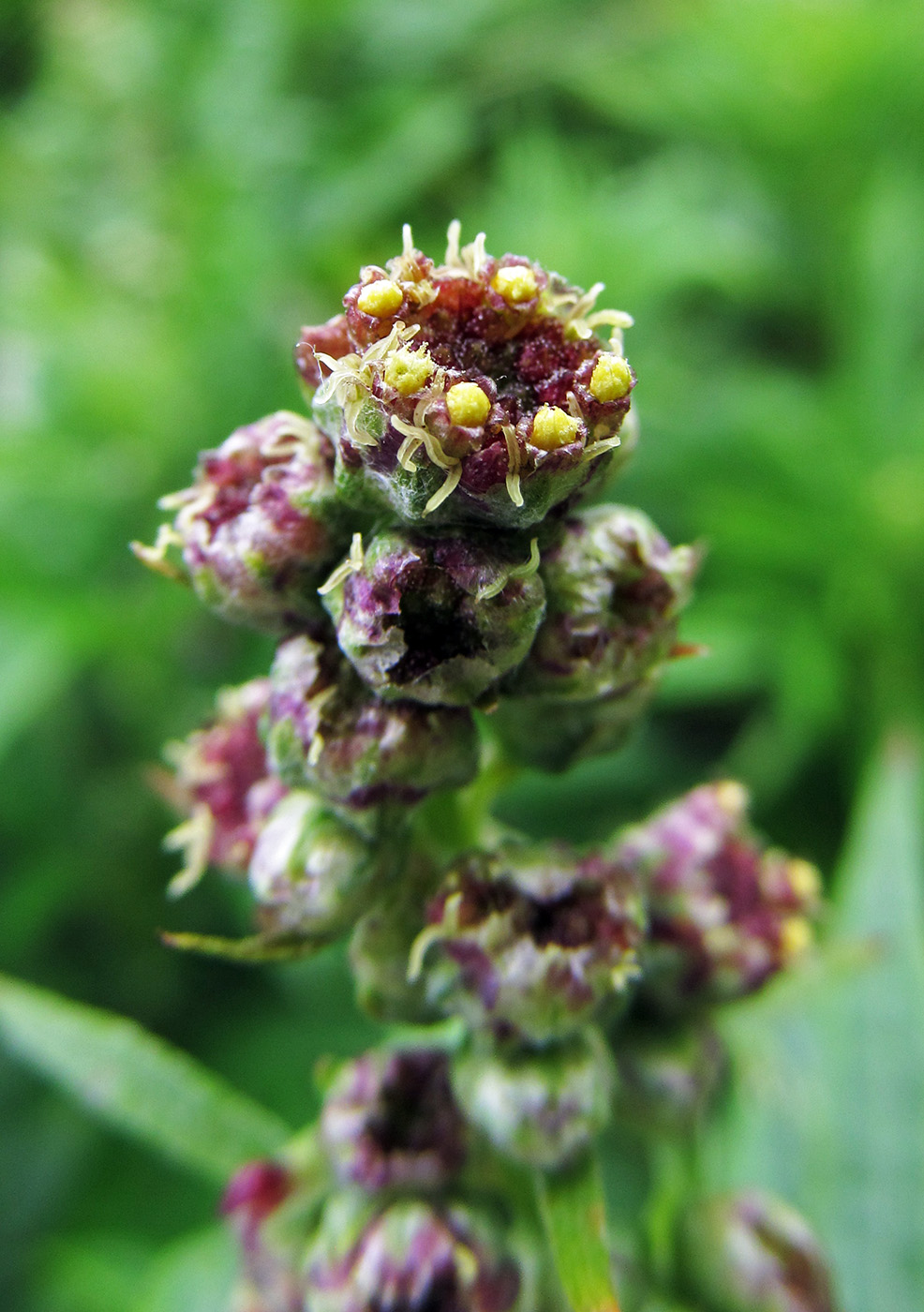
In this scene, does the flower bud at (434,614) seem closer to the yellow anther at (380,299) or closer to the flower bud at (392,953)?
the yellow anther at (380,299)

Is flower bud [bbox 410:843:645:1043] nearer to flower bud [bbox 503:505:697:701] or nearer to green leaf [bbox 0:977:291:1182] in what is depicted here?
flower bud [bbox 503:505:697:701]

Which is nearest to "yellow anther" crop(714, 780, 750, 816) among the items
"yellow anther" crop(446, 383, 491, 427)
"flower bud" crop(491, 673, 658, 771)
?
"flower bud" crop(491, 673, 658, 771)

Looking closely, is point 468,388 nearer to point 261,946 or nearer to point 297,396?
point 261,946

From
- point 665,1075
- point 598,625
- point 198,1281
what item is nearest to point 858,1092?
point 665,1075

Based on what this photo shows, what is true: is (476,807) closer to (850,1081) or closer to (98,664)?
(850,1081)

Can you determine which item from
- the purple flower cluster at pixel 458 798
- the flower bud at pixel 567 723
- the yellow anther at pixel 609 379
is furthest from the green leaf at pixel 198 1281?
the yellow anther at pixel 609 379

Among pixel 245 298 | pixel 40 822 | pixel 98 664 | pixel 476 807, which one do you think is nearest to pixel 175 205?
pixel 245 298
